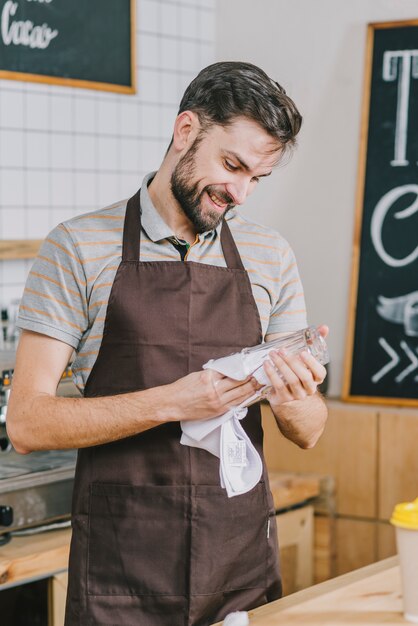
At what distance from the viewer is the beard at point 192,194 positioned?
192cm

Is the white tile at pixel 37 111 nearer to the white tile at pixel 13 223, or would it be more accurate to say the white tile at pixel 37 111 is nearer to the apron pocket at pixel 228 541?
the white tile at pixel 13 223

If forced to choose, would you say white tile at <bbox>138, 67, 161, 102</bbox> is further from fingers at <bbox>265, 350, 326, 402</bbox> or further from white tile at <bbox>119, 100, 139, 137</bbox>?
fingers at <bbox>265, 350, 326, 402</bbox>

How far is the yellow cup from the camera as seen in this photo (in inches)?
64.5

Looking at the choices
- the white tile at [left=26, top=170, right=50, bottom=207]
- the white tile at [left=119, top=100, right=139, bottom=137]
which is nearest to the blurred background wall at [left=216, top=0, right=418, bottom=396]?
the white tile at [left=119, top=100, right=139, bottom=137]

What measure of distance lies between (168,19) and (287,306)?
210 cm

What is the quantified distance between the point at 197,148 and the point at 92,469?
0.66 m

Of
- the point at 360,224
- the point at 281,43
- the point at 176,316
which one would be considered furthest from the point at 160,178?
the point at 281,43

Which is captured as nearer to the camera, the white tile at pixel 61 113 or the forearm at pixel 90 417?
the forearm at pixel 90 417

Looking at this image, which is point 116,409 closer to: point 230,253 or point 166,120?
point 230,253

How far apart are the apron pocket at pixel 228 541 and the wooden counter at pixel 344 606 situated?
0.19 meters

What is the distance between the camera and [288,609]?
1.72m

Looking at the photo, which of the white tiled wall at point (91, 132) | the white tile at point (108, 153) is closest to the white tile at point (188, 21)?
the white tiled wall at point (91, 132)

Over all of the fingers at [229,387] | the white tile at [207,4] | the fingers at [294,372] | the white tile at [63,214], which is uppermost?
the white tile at [207,4]

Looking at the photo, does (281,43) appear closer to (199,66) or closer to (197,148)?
(199,66)
